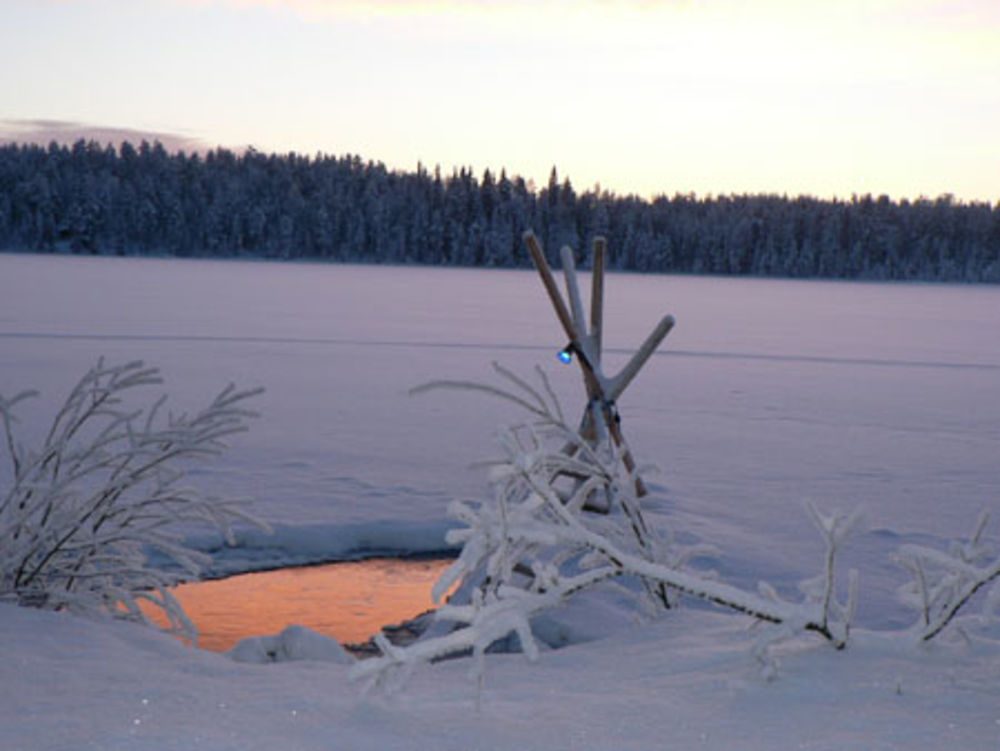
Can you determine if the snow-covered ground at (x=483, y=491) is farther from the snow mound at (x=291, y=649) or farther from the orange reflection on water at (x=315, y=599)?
the snow mound at (x=291, y=649)

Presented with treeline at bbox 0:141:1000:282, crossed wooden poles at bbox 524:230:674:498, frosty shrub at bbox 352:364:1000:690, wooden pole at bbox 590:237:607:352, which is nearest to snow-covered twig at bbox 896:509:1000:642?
frosty shrub at bbox 352:364:1000:690

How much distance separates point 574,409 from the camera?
1098 cm

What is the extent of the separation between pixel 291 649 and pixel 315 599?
1.28 meters

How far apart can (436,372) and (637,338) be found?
796cm

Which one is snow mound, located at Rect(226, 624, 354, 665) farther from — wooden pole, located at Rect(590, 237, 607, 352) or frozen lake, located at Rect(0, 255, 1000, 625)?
wooden pole, located at Rect(590, 237, 607, 352)

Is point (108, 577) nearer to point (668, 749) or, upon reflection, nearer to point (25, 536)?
point (25, 536)

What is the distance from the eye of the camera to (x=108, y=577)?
416 cm

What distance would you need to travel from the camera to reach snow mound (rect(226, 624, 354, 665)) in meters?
3.84

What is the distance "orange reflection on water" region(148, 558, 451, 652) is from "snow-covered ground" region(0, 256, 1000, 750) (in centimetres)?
24

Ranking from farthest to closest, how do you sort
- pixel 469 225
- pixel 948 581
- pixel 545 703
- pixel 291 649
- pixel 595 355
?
pixel 469 225
pixel 595 355
pixel 291 649
pixel 948 581
pixel 545 703

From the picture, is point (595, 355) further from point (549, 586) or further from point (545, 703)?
point (545, 703)

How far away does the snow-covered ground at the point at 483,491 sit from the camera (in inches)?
88.5

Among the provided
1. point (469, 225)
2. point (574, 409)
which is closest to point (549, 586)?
point (574, 409)

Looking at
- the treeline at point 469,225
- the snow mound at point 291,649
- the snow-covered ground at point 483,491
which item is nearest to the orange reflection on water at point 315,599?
the snow-covered ground at point 483,491
